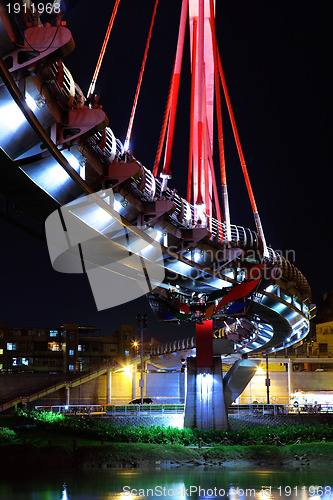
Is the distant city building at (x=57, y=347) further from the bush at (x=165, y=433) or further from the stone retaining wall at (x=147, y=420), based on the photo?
the bush at (x=165, y=433)

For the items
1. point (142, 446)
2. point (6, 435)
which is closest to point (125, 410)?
point (142, 446)

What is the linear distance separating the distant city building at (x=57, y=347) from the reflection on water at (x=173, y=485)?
86.2m

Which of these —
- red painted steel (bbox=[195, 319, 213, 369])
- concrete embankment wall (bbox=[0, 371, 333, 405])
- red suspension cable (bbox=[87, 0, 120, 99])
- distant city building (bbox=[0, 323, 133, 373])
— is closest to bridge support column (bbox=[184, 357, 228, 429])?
red painted steel (bbox=[195, 319, 213, 369])

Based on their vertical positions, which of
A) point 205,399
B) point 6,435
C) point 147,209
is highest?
point 147,209

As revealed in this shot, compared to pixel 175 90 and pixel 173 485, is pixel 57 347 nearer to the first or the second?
pixel 175 90

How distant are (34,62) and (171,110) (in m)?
21.9

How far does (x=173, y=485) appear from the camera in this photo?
76.2 ft

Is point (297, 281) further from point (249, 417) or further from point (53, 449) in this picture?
point (53, 449)

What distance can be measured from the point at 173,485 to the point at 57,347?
10220 centimetres

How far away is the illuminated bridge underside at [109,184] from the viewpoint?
14.1m

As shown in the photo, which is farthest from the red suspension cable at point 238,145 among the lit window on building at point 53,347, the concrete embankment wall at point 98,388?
the lit window on building at point 53,347

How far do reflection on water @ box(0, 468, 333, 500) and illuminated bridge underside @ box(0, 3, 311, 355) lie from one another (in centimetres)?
863

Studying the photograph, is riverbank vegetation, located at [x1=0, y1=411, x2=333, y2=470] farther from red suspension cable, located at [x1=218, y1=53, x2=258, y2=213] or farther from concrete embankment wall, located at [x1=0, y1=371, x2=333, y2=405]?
concrete embankment wall, located at [x1=0, y1=371, x2=333, y2=405]

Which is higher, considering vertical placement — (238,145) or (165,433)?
(238,145)
